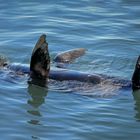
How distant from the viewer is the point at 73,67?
10812 mm

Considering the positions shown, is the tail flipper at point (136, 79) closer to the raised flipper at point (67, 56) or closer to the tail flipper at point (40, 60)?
the tail flipper at point (40, 60)

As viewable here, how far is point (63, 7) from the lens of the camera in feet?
48.9

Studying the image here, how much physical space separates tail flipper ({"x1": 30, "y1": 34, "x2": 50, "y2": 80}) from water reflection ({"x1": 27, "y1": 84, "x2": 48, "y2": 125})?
251mm

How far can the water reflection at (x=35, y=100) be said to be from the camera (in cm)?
858

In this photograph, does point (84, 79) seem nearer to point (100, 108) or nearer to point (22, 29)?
point (100, 108)

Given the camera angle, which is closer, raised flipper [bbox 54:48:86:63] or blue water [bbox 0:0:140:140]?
blue water [bbox 0:0:140:140]

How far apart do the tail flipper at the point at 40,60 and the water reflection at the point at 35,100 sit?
0.25m

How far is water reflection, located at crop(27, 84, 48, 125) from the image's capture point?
28.2 ft

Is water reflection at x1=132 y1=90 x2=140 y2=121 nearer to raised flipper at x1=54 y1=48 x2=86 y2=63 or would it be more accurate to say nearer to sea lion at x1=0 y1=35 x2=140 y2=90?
sea lion at x1=0 y1=35 x2=140 y2=90

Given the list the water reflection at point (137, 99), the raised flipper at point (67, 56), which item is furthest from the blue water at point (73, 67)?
the raised flipper at point (67, 56)

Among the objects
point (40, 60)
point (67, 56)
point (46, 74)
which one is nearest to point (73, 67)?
point (67, 56)

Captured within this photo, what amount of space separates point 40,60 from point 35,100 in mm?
765

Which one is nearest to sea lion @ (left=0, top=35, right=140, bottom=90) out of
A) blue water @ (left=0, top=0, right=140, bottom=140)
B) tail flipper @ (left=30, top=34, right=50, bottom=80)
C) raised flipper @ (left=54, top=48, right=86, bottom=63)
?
tail flipper @ (left=30, top=34, right=50, bottom=80)

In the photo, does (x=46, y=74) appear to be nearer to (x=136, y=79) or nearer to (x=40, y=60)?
(x=40, y=60)
